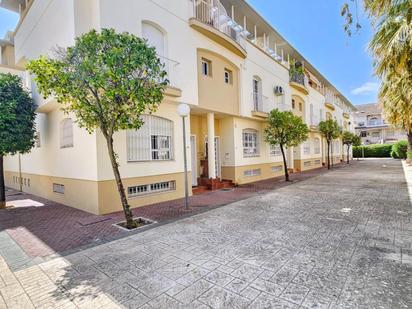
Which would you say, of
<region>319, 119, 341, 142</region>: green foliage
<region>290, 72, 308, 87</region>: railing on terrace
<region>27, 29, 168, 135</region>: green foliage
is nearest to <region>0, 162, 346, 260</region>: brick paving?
<region>27, 29, 168, 135</region>: green foliage

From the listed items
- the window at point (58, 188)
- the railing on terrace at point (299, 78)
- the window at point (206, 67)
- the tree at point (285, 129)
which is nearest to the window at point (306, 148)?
the railing on terrace at point (299, 78)

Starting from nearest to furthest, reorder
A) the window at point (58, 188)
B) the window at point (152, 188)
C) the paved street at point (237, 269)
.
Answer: the paved street at point (237, 269)
the window at point (152, 188)
the window at point (58, 188)

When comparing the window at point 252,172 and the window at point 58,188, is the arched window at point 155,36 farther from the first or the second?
the window at point 252,172

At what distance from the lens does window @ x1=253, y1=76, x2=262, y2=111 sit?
48.4ft

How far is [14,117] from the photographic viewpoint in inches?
342

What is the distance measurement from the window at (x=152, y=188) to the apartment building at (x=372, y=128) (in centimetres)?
5564

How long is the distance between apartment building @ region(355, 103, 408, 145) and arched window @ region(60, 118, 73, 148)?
5866 centimetres

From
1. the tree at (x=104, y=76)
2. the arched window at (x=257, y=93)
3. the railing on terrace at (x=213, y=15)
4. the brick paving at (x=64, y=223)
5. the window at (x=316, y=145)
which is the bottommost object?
the brick paving at (x=64, y=223)

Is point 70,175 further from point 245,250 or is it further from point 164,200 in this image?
point 245,250

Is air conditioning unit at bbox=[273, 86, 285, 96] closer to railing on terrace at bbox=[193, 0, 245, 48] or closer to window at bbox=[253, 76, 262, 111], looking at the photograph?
window at bbox=[253, 76, 262, 111]

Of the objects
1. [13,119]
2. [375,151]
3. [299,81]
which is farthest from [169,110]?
[375,151]

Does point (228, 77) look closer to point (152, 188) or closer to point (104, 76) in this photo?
point (152, 188)

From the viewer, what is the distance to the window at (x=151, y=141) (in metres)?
8.18

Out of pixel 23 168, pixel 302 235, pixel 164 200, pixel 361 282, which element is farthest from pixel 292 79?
pixel 23 168
